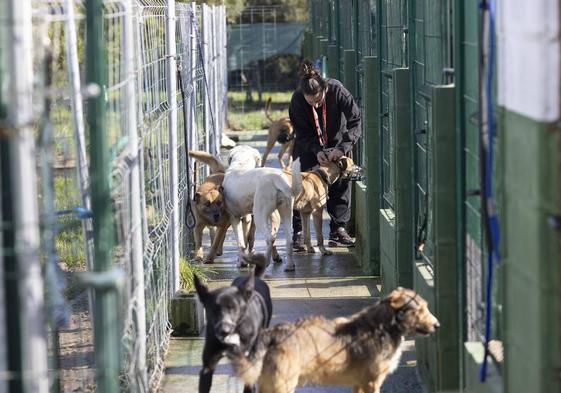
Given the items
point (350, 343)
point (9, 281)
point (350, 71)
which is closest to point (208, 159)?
point (350, 71)

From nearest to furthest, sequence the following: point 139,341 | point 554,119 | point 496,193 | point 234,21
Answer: point 554,119, point 496,193, point 139,341, point 234,21

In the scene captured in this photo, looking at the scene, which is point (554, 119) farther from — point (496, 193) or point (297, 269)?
point (297, 269)

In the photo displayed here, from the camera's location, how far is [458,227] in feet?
19.4

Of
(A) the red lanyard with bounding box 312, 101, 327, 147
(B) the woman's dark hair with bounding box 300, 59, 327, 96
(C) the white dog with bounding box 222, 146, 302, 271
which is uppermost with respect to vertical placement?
(B) the woman's dark hair with bounding box 300, 59, 327, 96

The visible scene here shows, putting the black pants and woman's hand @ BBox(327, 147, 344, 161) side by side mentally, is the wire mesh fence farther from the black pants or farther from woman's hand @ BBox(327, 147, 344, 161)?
the black pants

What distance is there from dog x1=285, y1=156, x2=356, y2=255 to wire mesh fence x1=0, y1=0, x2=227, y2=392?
149 centimetres

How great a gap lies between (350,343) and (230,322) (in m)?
0.81

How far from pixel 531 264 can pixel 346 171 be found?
7.28 m

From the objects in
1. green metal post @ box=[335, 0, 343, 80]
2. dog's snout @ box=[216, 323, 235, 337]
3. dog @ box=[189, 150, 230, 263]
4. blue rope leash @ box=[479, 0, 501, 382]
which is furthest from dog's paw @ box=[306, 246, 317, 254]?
blue rope leash @ box=[479, 0, 501, 382]

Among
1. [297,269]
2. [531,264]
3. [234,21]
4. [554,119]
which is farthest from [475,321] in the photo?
[234,21]

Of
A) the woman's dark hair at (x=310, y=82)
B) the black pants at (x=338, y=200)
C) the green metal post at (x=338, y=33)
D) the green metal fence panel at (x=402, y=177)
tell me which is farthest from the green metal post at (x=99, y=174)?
the green metal post at (x=338, y=33)

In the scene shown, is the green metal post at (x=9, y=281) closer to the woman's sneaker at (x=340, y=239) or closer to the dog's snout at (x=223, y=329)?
the dog's snout at (x=223, y=329)

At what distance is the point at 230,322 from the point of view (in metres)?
5.50

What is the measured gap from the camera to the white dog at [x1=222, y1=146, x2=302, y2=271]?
10.1 metres
